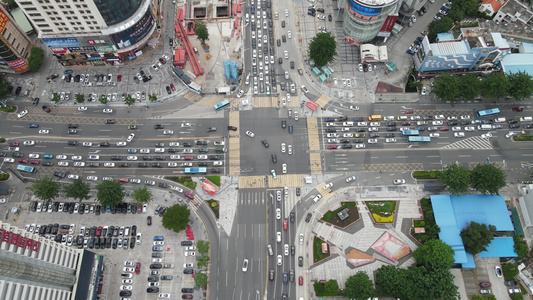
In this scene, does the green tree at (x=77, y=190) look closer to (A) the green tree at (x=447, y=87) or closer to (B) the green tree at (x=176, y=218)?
(B) the green tree at (x=176, y=218)

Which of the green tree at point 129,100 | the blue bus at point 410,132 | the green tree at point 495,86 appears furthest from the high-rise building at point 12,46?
the green tree at point 495,86

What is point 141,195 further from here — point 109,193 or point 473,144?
point 473,144

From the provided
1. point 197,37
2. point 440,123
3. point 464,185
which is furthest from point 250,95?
point 464,185

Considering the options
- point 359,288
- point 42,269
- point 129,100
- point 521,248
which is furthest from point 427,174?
point 42,269

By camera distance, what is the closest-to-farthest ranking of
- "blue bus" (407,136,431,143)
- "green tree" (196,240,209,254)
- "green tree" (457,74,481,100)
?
"green tree" (196,240,209,254)
"blue bus" (407,136,431,143)
"green tree" (457,74,481,100)

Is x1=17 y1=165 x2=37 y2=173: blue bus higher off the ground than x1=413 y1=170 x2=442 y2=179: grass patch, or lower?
higher

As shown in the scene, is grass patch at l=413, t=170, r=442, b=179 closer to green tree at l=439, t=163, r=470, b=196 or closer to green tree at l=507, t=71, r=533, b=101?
green tree at l=439, t=163, r=470, b=196

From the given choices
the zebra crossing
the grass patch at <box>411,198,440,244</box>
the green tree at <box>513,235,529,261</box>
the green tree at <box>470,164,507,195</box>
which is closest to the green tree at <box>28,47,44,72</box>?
the grass patch at <box>411,198,440,244</box>
